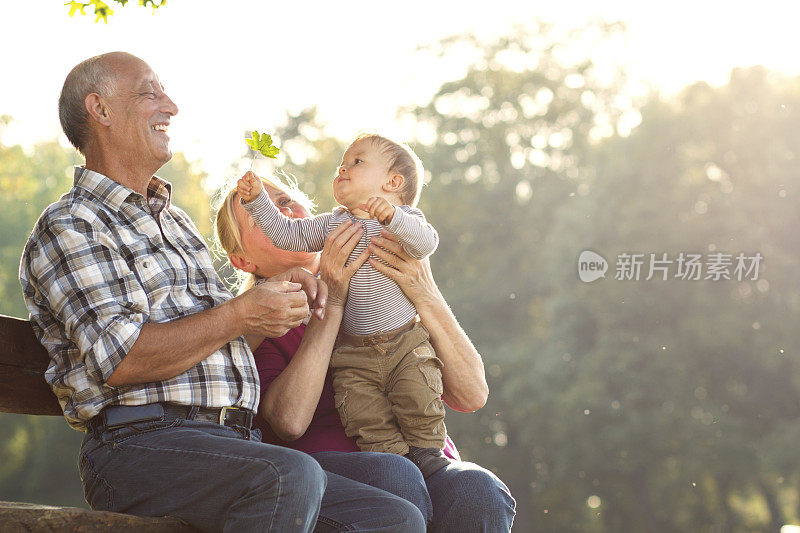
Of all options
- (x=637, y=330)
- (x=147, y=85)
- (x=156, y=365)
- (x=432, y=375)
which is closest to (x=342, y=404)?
(x=432, y=375)

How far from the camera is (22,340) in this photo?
114 inches

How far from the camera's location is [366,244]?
11.3 feet

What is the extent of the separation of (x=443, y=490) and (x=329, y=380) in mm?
636

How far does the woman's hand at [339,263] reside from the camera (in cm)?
335

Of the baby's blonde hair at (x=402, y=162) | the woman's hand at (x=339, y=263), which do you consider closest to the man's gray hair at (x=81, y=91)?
the woman's hand at (x=339, y=263)

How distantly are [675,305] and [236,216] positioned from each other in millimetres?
18319

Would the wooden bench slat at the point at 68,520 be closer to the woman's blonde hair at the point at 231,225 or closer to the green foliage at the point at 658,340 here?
the woman's blonde hair at the point at 231,225

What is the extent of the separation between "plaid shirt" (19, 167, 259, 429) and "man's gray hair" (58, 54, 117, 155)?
200mm

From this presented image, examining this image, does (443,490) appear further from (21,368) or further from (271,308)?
(21,368)

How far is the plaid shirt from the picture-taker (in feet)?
8.64

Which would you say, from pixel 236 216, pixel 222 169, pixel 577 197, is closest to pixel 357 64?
pixel 222 169

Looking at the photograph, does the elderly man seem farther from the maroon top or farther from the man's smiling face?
the maroon top

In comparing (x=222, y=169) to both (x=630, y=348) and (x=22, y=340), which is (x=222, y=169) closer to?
(x=630, y=348)

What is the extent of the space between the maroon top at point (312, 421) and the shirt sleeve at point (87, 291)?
708mm
